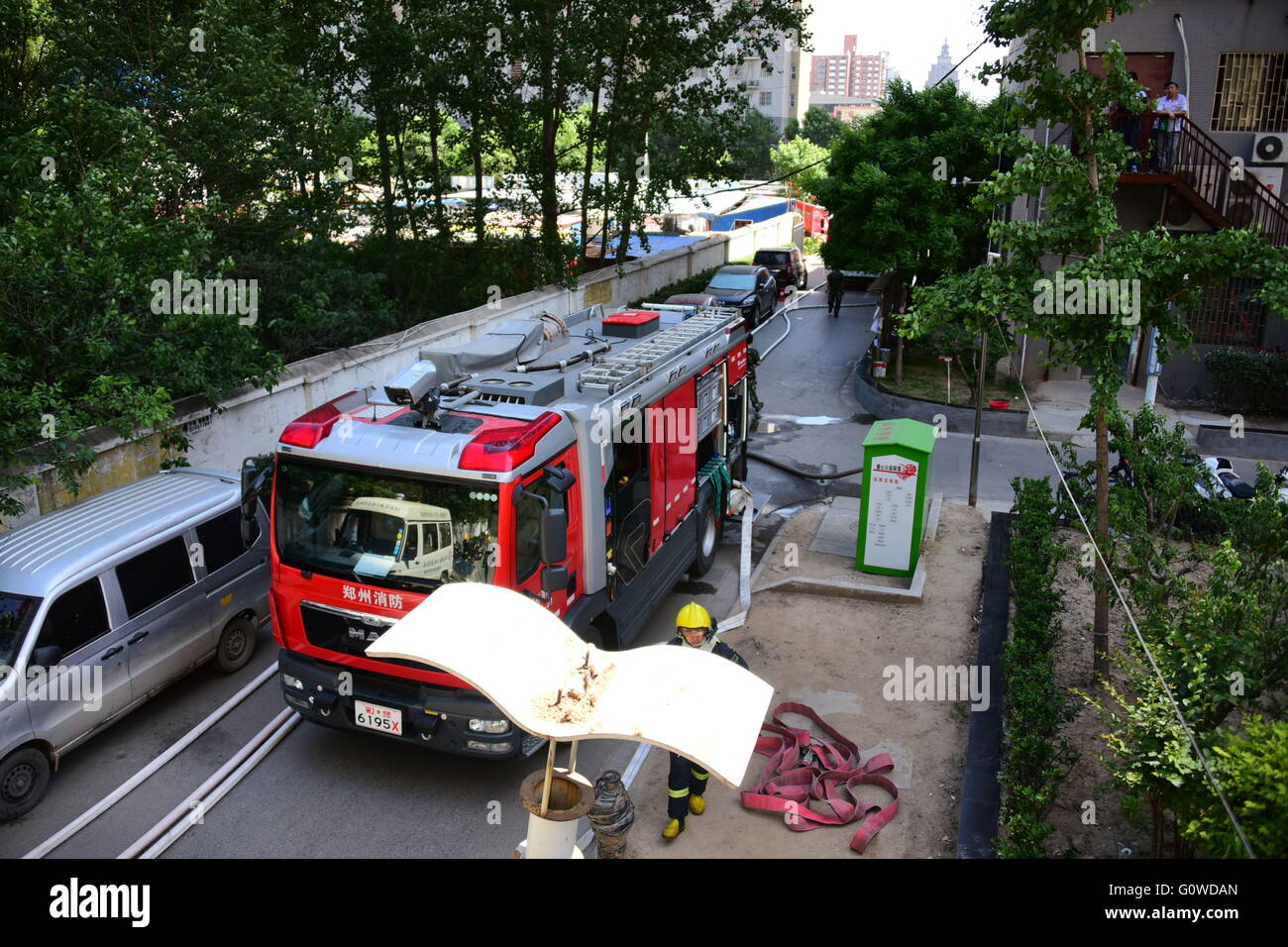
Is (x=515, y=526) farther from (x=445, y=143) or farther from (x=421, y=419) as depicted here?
(x=445, y=143)

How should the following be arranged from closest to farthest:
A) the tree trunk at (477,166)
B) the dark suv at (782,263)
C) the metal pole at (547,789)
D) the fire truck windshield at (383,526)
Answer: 1. the metal pole at (547,789)
2. the fire truck windshield at (383,526)
3. the tree trunk at (477,166)
4. the dark suv at (782,263)

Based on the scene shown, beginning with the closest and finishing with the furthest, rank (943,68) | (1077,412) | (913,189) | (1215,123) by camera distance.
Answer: (1215,123)
(1077,412)
(913,189)
(943,68)

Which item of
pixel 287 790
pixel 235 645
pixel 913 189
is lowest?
pixel 287 790

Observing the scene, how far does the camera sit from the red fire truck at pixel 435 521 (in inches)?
306

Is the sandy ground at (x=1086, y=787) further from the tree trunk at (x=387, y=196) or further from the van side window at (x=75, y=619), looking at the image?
the tree trunk at (x=387, y=196)

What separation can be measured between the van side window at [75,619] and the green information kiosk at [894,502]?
8208 mm

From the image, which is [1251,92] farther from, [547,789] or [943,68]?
[943,68]

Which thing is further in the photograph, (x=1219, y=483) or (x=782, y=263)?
(x=782, y=263)

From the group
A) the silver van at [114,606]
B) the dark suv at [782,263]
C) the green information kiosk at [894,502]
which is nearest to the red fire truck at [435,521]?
the silver van at [114,606]

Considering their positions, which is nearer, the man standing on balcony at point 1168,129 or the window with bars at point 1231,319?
the man standing on balcony at point 1168,129

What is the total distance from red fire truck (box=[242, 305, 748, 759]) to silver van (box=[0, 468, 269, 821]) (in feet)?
3.90

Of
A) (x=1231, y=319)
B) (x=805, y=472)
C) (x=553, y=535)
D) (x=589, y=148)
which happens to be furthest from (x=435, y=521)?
(x=589, y=148)

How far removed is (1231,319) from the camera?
20.3 meters

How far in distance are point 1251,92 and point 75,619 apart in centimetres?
2174
